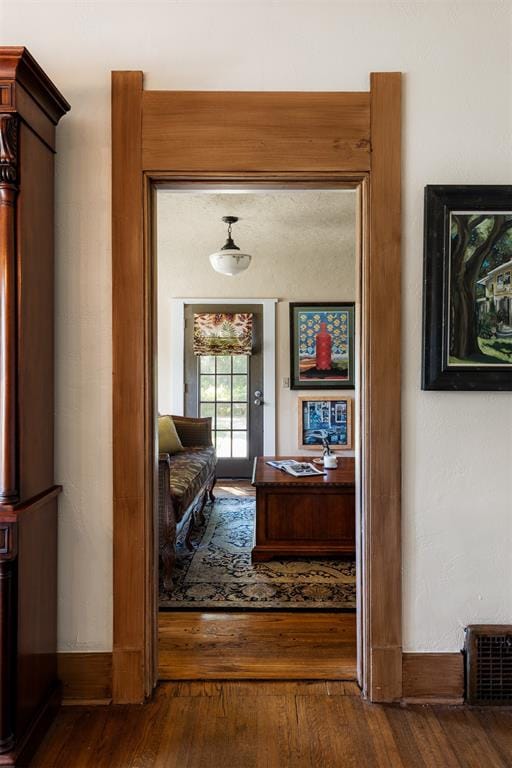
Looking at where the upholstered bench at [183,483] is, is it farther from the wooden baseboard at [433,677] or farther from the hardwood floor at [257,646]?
the wooden baseboard at [433,677]

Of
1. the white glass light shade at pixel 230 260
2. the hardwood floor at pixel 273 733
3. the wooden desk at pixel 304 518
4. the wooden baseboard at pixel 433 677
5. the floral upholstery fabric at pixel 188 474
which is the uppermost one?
the white glass light shade at pixel 230 260

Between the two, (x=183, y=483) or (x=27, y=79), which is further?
(x=183, y=483)

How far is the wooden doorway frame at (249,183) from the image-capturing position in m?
1.88

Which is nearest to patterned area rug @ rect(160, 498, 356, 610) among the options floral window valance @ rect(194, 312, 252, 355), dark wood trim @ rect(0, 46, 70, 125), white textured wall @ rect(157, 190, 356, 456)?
white textured wall @ rect(157, 190, 356, 456)

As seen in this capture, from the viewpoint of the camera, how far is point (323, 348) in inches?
229

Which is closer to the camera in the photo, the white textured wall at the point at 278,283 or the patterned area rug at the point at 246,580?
the patterned area rug at the point at 246,580

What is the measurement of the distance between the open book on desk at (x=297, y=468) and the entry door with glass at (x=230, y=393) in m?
1.81

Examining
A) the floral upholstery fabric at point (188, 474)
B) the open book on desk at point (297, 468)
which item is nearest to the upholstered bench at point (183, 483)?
the floral upholstery fabric at point (188, 474)

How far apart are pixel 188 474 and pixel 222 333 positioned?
8.22 feet

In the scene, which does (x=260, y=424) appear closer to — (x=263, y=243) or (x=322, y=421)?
(x=322, y=421)

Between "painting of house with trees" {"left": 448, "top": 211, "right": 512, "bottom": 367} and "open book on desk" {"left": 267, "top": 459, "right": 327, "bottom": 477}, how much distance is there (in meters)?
1.82

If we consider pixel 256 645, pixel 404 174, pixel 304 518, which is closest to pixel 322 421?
pixel 304 518

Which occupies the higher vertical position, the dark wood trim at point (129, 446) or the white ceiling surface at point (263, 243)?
the white ceiling surface at point (263, 243)

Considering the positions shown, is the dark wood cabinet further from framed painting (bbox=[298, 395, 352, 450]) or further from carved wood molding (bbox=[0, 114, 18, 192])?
framed painting (bbox=[298, 395, 352, 450])
